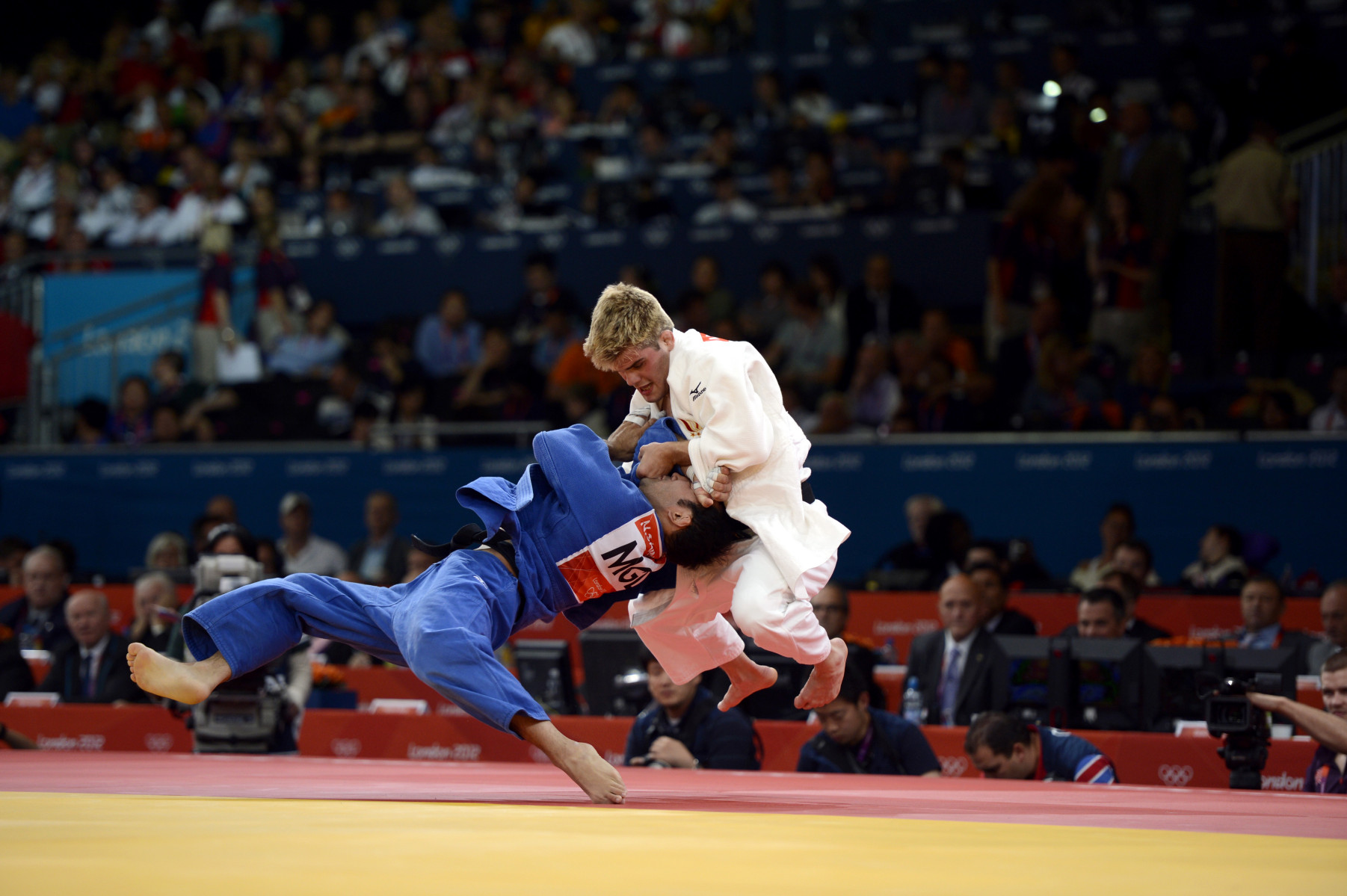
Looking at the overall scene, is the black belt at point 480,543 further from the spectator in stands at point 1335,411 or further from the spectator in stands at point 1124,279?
the spectator in stands at point 1124,279

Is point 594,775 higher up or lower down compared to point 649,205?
lower down

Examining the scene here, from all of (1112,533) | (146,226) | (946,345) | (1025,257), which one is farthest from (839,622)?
(146,226)

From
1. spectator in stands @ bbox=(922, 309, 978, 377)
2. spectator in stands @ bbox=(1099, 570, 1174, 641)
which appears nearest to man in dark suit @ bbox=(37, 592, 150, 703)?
spectator in stands @ bbox=(1099, 570, 1174, 641)

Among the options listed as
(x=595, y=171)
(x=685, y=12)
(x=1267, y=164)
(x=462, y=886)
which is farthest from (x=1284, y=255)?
(x=462, y=886)

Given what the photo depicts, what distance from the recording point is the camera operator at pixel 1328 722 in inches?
212

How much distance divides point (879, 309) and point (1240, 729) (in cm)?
664

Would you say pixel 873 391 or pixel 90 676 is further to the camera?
pixel 873 391

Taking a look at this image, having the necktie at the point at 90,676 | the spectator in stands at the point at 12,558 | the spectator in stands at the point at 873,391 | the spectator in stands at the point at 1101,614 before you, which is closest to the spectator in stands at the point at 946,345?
the spectator in stands at the point at 873,391

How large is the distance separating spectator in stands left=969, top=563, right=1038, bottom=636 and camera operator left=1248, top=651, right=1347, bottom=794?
6.71 feet

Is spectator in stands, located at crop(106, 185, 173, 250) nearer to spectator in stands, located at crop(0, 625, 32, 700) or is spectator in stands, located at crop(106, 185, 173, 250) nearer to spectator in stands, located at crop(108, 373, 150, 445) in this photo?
spectator in stands, located at crop(108, 373, 150, 445)

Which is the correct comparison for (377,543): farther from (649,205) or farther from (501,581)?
(501,581)

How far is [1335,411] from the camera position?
9.77 meters

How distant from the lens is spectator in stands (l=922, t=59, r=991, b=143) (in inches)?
529

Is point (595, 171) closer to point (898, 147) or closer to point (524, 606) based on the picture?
point (898, 147)
